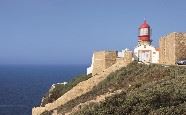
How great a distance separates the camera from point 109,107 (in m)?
23.6

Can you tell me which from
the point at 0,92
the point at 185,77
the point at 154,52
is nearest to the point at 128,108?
the point at 185,77

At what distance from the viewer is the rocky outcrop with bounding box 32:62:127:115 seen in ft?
119

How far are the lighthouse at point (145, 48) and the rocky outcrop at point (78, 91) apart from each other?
15.9ft

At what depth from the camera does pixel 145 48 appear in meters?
49.2

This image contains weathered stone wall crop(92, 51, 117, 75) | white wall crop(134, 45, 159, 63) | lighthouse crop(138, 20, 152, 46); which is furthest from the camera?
lighthouse crop(138, 20, 152, 46)

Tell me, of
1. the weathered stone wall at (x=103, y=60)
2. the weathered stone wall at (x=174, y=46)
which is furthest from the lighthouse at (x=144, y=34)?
the weathered stone wall at (x=174, y=46)

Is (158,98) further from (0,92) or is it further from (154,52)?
(0,92)

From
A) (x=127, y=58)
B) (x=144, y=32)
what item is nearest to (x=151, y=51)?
(x=144, y=32)

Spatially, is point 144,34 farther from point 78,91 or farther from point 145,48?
point 78,91

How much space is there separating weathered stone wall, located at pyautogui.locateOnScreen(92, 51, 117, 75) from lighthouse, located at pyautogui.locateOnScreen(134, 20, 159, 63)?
2138 mm

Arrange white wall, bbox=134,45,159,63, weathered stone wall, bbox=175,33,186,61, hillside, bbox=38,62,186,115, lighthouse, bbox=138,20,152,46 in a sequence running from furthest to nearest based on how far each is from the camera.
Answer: lighthouse, bbox=138,20,152,46 → white wall, bbox=134,45,159,63 → weathered stone wall, bbox=175,33,186,61 → hillside, bbox=38,62,186,115

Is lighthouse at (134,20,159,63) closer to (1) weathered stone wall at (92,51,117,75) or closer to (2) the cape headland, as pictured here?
(2) the cape headland

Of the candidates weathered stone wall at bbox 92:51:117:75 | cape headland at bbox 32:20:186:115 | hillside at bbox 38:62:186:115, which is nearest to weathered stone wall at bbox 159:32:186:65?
cape headland at bbox 32:20:186:115

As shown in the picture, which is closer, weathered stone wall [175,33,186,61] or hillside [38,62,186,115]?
hillside [38,62,186,115]
